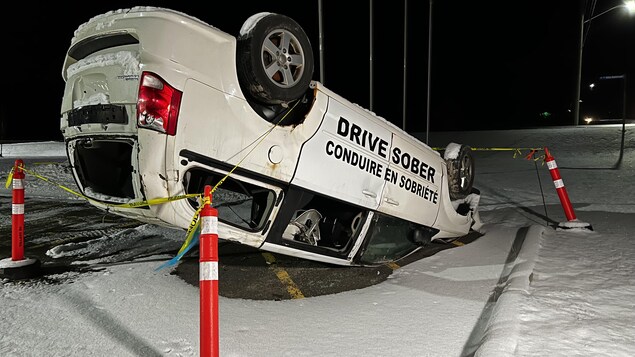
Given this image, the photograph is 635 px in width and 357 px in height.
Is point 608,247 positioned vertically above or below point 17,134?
below

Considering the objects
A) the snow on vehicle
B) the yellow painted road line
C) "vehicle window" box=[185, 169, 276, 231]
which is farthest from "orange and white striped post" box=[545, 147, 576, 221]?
"vehicle window" box=[185, 169, 276, 231]

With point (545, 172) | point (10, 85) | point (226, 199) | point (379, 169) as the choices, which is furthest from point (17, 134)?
point (379, 169)

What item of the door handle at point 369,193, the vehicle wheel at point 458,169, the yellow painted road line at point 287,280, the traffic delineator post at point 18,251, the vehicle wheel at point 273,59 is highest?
the vehicle wheel at point 273,59

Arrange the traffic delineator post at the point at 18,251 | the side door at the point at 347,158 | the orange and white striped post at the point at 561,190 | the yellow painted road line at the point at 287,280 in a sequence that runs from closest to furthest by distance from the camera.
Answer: the side door at the point at 347,158
the yellow painted road line at the point at 287,280
the traffic delineator post at the point at 18,251
the orange and white striped post at the point at 561,190

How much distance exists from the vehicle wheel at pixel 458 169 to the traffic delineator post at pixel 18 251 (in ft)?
15.0

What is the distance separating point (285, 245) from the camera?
390cm

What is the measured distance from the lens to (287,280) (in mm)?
4703

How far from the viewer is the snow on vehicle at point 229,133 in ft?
10.5

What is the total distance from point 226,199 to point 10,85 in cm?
5254

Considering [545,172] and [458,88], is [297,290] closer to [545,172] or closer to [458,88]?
[545,172]

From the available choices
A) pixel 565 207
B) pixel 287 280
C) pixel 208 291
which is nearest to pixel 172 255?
pixel 287 280

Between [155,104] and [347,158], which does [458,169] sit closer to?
[347,158]

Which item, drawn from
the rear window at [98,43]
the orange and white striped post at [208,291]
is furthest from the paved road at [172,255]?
the rear window at [98,43]

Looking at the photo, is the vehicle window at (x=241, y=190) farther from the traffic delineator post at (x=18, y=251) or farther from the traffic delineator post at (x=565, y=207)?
the traffic delineator post at (x=565, y=207)
